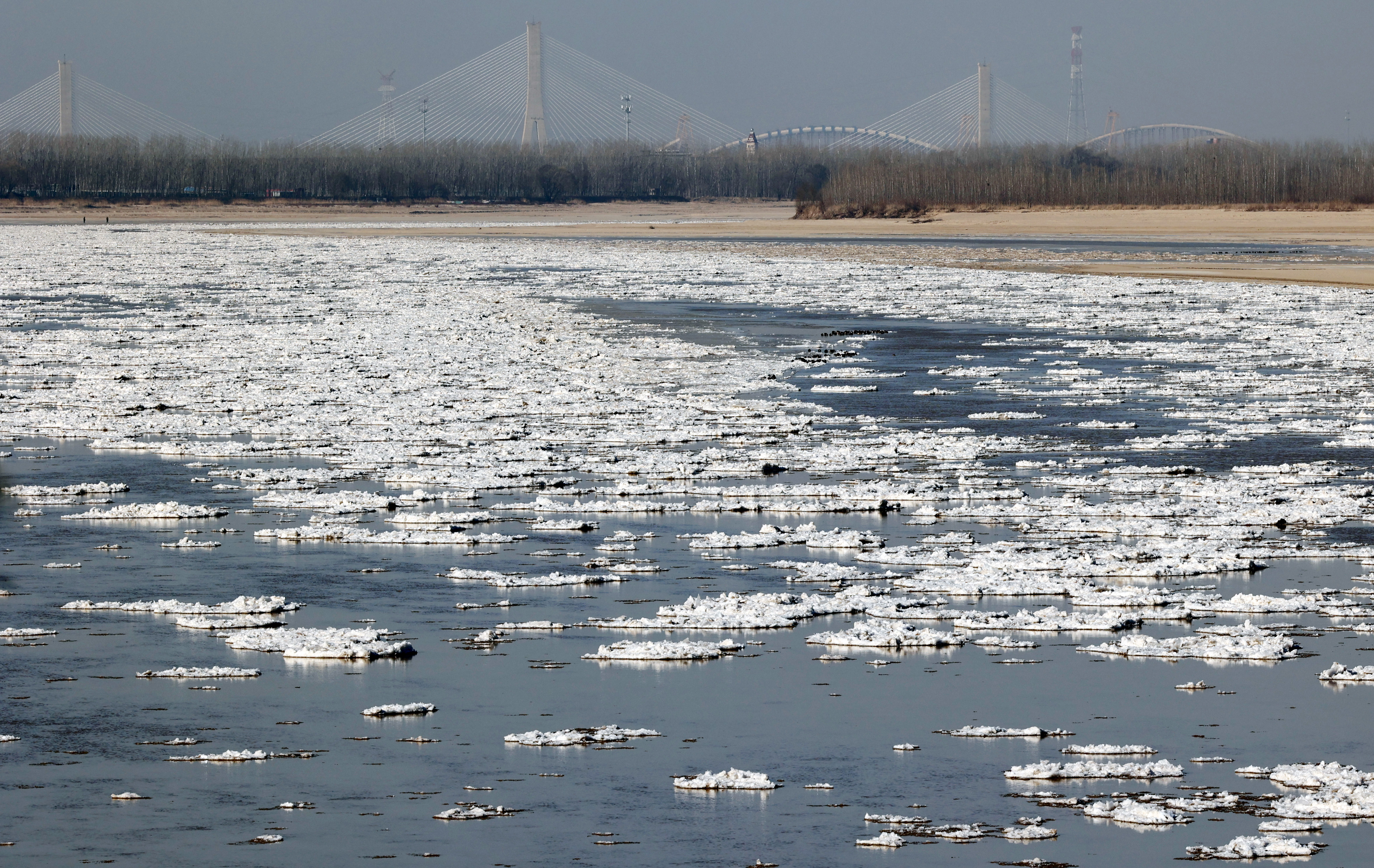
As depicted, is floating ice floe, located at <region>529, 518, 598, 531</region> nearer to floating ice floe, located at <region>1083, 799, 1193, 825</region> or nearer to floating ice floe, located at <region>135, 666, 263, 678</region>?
floating ice floe, located at <region>135, 666, 263, 678</region>

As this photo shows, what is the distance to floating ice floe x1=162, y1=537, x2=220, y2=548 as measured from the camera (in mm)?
10039

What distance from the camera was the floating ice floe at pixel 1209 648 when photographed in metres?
7.65

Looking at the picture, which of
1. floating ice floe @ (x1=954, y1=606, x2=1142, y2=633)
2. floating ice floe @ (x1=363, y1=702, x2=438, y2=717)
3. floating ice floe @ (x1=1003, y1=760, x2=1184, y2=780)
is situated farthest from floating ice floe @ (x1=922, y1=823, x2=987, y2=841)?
floating ice floe @ (x1=954, y1=606, x2=1142, y2=633)

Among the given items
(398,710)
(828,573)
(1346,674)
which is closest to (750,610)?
(828,573)

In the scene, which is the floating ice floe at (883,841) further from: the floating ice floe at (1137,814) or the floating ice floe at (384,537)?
the floating ice floe at (384,537)

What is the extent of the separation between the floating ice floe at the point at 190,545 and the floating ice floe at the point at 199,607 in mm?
1409

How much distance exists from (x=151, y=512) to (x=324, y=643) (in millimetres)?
3694

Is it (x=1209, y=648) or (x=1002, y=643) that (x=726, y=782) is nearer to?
(x=1002, y=643)

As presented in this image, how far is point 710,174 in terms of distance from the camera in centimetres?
18950

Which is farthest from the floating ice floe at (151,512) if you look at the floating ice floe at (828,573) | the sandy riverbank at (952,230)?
the sandy riverbank at (952,230)

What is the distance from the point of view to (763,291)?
36719 mm

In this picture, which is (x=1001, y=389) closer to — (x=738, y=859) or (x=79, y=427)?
(x=79, y=427)

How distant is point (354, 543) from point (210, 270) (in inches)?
1517

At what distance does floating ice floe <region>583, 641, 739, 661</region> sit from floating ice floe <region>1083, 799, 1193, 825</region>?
2.38 metres
